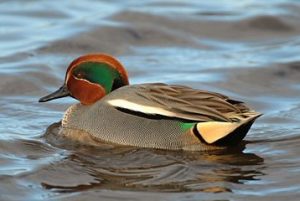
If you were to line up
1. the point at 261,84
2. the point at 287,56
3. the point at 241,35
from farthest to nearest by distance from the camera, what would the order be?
the point at 241,35 → the point at 287,56 → the point at 261,84

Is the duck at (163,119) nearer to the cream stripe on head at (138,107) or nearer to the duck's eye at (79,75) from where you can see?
the cream stripe on head at (138,107)

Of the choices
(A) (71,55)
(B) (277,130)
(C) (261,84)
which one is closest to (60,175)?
(B) (277,130)

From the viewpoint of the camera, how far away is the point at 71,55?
38.4 feet

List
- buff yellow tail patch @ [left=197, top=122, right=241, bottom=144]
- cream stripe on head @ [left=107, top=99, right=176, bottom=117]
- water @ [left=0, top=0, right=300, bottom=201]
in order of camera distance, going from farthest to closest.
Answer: cream stripe on head @ [left=107, top=99, right=176, bottom=117]
buff yellow tail patch @ [left=197, top=122, right=241, bottom=144]
water @ [left=0, top=0, right=300, bottom=201]

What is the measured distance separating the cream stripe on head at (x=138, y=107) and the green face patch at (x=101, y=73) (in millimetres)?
336

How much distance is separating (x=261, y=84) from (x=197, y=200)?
3.87 metres

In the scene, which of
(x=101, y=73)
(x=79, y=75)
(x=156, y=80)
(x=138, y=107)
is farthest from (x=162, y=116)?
(x=156, y=80)

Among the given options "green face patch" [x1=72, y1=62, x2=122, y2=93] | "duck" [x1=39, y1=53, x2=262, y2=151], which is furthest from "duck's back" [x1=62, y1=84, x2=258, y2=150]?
"green face patch" [x1=72, y1=62, x2=122, y2=93]

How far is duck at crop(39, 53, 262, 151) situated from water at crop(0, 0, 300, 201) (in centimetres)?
10

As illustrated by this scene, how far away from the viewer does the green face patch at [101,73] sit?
8344 mm

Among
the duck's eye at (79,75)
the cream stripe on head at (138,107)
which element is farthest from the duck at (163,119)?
the duck's eye at (79,75)

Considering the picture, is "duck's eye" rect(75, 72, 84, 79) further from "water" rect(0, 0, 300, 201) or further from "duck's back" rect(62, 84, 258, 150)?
"water" rect(0, 0, 300, 201)

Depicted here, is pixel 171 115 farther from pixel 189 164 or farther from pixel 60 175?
pixel 60 175

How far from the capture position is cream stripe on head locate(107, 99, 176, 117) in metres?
7.84
